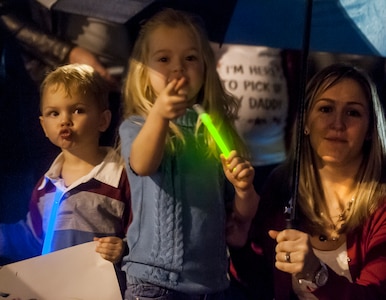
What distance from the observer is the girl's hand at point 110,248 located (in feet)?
3.04

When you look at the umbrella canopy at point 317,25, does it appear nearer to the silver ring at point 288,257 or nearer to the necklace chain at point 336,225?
the necklace chain at point 336,225

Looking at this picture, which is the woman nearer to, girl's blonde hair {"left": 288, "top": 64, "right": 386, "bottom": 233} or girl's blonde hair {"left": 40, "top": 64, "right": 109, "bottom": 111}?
girl's blonde hair {"left": 288, "top": 64, "right": 386, "bottom": 233}

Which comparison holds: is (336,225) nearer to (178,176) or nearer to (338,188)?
(338,188)

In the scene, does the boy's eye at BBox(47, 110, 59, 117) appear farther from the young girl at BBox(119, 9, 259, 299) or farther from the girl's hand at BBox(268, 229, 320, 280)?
the girl's hand at BBox(268, 229, 320, 280)

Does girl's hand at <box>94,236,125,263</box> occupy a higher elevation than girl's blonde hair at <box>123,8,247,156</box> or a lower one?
lower

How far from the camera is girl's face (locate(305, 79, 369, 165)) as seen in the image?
0.96 meters

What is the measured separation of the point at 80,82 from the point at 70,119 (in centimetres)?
5

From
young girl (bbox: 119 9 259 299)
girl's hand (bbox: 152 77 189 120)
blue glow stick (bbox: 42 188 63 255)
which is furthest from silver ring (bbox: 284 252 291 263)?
blue glow stick (bbox: 42 188 63 255)

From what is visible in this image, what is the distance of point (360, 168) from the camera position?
38.9 inches

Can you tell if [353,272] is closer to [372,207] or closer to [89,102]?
[372,207]

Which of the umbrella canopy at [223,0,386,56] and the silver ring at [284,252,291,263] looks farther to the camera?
the umbrella canopy at [223,0,386,56]

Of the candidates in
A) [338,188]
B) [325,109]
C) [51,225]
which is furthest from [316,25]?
Result: [51,225]

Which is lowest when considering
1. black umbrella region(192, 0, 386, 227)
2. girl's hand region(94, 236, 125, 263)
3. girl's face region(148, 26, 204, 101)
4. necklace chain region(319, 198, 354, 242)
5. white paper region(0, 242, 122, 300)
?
white paper region(0, 242, 122, 300)

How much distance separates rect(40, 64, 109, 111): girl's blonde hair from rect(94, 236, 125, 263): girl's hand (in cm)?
19
